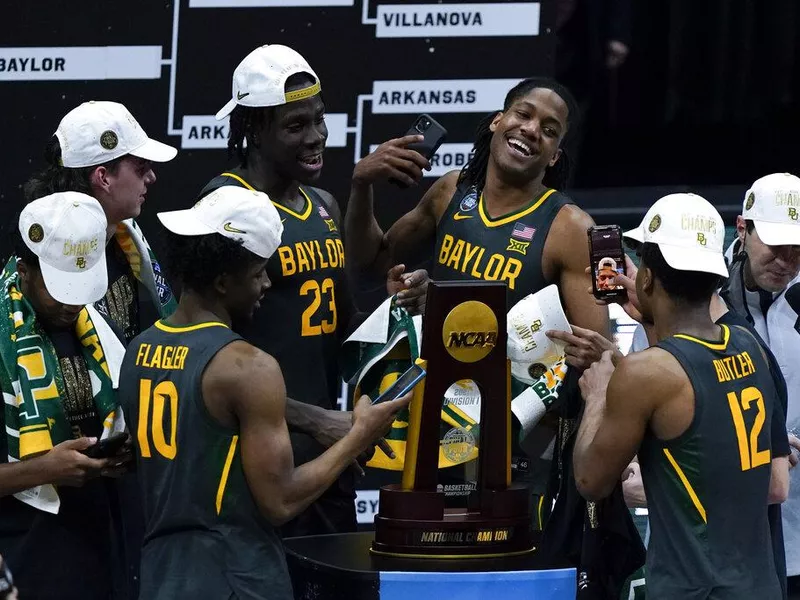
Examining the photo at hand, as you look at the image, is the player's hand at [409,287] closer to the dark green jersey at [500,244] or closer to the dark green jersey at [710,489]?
the dark green jersey at [500,244]

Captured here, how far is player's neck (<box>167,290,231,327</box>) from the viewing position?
3.57 m

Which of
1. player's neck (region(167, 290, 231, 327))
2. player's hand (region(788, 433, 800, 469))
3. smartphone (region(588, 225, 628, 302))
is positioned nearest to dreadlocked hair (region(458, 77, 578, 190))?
smartphone (region(588, 225, 628, 302))

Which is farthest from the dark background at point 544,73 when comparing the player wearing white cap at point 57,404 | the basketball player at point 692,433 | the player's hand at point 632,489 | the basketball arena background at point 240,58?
the basketball player at point 692,433

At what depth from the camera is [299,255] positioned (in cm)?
448

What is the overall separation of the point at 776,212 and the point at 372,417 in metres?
1.70

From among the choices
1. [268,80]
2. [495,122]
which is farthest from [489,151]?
[268,80]

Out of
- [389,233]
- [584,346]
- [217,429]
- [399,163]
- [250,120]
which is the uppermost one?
[250,120]

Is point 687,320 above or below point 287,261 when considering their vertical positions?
below

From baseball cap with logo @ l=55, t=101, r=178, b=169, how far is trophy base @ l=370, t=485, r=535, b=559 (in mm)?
1375

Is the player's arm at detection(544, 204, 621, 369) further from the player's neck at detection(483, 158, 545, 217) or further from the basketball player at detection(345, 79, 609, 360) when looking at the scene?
the player's neck at detection(483, 158, 545, 217)

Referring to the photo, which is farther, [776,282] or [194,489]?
[776,282]

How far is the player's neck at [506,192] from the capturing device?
4.68 metres

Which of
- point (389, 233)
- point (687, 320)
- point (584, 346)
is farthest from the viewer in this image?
point (389, 233)

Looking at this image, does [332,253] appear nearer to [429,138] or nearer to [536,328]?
[429,138]
